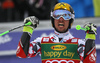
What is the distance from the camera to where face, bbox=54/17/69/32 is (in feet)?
12.1

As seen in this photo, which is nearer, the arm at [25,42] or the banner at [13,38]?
the arm at [25,42]

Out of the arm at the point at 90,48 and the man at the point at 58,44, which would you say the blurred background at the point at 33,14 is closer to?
the man at the point at 58,44

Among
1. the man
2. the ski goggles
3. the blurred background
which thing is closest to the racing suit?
the man

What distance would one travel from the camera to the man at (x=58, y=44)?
3.64m


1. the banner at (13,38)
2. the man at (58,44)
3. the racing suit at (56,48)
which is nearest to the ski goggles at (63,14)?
the man at (58,44)

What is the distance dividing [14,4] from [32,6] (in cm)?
49

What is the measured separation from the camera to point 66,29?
12.3ft

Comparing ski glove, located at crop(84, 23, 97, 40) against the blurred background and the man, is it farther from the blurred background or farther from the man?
the blurred background

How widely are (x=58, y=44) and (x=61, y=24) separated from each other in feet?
0.92

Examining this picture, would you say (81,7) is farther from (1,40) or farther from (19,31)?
(1,40)

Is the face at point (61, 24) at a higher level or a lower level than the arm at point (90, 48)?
higher

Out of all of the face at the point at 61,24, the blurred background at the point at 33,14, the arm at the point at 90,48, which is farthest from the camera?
the blurred background at the point at 33,14

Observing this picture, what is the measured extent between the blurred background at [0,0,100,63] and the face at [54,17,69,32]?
2.25 m

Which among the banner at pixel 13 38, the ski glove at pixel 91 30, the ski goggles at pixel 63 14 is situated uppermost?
the ski goggles at pixel 63 14
